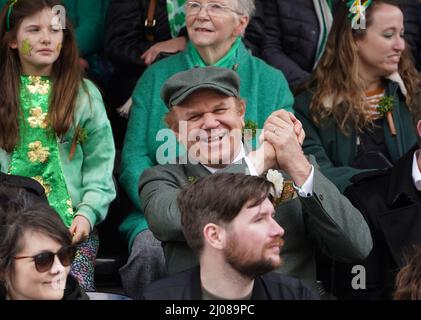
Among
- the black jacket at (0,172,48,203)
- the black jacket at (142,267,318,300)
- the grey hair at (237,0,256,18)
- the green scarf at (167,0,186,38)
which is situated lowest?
the black jacket at (142,267,318,300)

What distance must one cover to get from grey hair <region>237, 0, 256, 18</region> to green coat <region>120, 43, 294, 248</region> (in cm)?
18

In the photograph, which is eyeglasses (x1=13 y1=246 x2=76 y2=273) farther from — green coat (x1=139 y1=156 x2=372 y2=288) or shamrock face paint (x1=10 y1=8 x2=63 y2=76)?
shamrock face paint (x1=10 y1=8 x2=63 y2=76)

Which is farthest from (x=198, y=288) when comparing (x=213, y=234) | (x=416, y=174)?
(x=416, y=174)

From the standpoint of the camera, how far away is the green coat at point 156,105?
598cm

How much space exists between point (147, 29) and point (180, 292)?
248cm

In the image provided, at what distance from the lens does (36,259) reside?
466cm

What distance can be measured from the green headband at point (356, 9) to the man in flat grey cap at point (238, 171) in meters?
1.19

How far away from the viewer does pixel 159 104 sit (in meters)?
6.09

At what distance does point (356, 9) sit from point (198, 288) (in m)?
2.30

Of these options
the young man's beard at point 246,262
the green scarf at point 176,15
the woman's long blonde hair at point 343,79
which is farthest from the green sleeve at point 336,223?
the green scarf at point 176,15

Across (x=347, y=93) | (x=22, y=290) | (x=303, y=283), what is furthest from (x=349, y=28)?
(x=22, y=290)

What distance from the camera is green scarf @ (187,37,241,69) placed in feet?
20.3

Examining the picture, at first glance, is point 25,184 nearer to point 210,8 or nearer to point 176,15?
point 210,8

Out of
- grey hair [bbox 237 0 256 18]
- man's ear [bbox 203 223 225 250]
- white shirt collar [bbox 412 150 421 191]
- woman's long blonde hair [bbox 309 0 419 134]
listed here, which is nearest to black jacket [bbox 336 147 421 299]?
white shirt collar [bbox 412 150 421 191]
